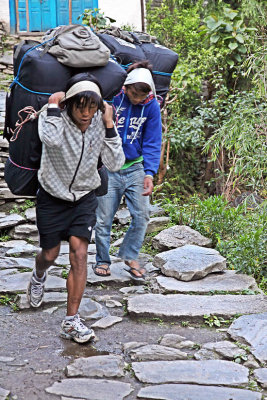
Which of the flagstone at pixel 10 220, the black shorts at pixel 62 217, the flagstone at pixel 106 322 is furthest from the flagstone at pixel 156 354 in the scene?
the flagstone at pixel 10 220

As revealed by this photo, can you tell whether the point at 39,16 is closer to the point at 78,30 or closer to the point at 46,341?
the point at 78,30

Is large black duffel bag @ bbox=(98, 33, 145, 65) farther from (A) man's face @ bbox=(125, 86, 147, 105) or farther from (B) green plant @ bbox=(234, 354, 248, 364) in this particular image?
(B) green plant @ bbox=(234, 354, 248, 364)

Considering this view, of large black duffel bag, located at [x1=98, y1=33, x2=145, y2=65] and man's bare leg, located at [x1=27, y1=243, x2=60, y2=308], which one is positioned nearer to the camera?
man's bare leg, located at [x1=27, y1=243, x2=60, y2=308]

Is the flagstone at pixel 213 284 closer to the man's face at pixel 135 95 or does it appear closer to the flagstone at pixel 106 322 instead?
the flagstone at pixel 106 322

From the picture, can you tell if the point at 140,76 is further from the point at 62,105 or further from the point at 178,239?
the point at 178,239

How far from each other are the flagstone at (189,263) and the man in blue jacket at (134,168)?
285 millimetres

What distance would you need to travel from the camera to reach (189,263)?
16.0ft

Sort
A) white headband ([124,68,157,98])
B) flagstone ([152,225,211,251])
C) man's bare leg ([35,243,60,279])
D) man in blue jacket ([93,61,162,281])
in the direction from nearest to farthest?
man's bare leg ([35,243,60,279]), white headband ([124,68,157,98]), man in blue jacket ([93,61,162,281]), flagstone ([152,225,211,251])

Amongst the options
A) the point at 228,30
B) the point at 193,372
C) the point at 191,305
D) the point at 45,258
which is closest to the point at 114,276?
the point at 191,305

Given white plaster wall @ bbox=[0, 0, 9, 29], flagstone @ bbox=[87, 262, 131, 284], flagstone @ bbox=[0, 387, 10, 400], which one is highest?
white plaster wall @ bbox=[0, 0, 9, 29]

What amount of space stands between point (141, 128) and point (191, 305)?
1.51 m

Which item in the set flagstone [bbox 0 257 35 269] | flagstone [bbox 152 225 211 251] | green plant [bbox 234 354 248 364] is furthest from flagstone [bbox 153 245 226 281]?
green plant [bbox 234 354 248 364]

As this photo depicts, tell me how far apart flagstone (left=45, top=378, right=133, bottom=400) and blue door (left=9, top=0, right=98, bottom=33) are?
31.5 feet

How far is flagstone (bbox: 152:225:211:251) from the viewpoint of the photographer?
18.9 feet
